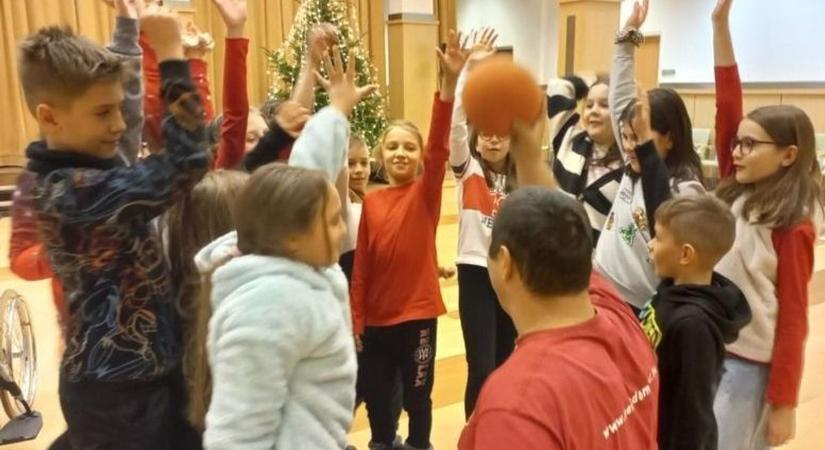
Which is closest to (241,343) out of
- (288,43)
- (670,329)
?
(670,329)

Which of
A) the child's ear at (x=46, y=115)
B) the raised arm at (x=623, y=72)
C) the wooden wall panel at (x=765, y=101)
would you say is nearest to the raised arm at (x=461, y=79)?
the raised arm at (x=623, y=72)

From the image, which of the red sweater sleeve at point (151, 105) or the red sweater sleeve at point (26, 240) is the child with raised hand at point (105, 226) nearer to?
the red sweater sleeve at point (26, 240)

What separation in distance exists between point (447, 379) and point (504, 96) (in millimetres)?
2337

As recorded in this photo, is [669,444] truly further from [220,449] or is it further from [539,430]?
[220,449]

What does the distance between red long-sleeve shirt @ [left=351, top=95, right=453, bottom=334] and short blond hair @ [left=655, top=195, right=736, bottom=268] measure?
2.92 feet

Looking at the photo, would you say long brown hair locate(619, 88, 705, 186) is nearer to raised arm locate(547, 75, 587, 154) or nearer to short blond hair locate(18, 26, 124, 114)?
raised arm locate(547, 75, 587, 154)

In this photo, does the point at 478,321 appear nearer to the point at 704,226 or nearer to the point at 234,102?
the point at 704,226

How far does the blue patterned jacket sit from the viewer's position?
126 cm

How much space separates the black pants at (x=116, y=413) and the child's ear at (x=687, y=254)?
1167mm

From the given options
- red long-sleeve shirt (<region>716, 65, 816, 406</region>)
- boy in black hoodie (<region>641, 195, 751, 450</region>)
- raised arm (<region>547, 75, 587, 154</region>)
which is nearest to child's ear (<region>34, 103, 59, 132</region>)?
boy in black hoodie (<region>641, 195, 751, 450</region>)

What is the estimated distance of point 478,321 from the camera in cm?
253

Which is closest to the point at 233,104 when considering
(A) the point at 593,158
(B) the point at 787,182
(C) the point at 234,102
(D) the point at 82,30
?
(C) the point at 234,102

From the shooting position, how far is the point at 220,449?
120 centimetres

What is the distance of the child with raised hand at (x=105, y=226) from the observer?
1.27m
